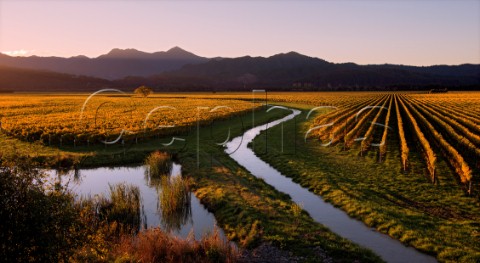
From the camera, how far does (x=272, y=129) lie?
180 ft

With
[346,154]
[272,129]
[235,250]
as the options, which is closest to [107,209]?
[235,250]

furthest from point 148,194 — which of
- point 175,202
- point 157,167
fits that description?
point 157,167

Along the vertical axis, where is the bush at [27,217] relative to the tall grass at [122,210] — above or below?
above

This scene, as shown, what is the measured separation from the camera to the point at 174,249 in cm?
1498

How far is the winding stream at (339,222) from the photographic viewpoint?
15.6 metres

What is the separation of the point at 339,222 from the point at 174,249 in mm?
8848

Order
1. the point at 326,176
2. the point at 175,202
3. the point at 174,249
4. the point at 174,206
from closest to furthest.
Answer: the point at 174,249 < the point at 174,206 < the point at 175,202 < the point at 326,176

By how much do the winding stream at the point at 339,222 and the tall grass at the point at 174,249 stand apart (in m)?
5.94

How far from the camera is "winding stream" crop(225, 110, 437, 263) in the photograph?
15.6 meters

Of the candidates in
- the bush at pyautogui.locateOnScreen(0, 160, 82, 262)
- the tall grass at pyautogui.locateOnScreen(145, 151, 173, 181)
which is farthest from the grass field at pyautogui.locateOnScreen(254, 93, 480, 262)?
the bush at pyautogui.locateOnScreen(0, 160, 82, 262)

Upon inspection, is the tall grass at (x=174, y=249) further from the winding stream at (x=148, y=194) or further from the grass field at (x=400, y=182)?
the grass field at (x=400, y=182)

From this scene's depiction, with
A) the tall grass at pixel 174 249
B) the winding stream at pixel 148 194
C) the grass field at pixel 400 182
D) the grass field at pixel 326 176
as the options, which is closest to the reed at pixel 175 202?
the winding stream at pixel 148 194

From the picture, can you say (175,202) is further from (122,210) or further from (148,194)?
(148,194)

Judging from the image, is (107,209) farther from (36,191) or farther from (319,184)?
(319,184)
